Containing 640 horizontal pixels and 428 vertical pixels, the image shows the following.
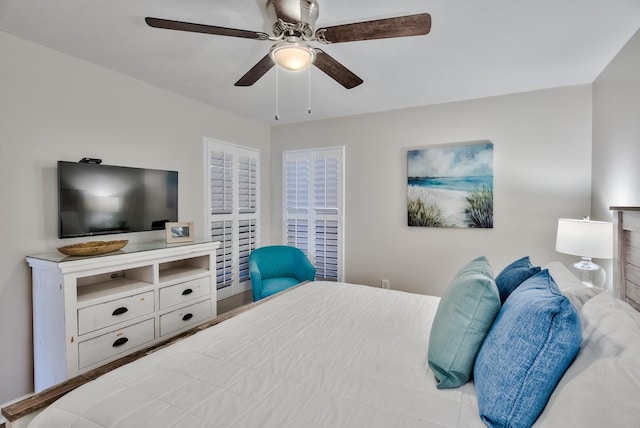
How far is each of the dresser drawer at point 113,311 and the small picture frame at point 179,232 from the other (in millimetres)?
546

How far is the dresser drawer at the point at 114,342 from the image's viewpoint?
197cm

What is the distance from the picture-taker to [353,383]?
1.16 m

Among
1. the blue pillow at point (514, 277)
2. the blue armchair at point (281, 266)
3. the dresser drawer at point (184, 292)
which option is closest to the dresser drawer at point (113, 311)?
the dresser drawer at point (184, 292)

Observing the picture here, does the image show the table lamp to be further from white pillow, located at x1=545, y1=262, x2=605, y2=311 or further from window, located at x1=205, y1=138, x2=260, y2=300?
window, located at x1=205, y1=138, x2=260, y2=300

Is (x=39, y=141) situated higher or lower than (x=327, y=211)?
higher

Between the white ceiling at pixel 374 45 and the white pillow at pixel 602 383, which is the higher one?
the white ceiling at pixel 374 45

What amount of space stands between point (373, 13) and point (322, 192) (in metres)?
2.39

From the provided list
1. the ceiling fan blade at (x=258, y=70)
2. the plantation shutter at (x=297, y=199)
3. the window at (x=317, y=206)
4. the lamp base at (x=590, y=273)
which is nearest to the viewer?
the ceiling fan blade at (x=258, y=70)

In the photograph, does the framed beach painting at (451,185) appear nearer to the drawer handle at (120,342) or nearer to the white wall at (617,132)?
the white wall at (617,132)

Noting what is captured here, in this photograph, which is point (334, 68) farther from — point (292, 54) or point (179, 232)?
point (179, 232)

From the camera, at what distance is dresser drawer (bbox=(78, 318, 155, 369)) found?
1967 mm

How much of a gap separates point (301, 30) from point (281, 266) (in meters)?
2.66

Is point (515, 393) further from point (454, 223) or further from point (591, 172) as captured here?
point (591, 172)

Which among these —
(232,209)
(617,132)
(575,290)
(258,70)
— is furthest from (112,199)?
(617,132)
